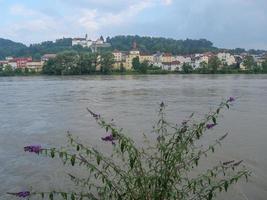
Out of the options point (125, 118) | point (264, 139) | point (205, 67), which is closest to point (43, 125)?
point (125, 118)

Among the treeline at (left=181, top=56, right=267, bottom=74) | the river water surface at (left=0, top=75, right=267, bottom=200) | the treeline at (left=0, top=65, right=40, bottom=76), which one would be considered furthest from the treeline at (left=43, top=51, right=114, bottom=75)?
the river water surface at (left=0, top=75, right=267, bottom=200)

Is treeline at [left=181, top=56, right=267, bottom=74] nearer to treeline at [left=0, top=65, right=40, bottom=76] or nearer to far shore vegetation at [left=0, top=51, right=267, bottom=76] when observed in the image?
far shore vegetation at [left=0, top=51, right=267, bottom=76]

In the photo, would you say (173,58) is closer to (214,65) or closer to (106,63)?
(214,65)

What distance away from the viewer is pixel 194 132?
Answer: 14.3ft

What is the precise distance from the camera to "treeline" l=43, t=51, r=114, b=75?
3907 inches

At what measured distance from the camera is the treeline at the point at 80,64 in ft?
326

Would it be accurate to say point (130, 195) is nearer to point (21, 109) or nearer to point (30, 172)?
point (30, 172)

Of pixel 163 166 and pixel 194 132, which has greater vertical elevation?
pixel 194 132

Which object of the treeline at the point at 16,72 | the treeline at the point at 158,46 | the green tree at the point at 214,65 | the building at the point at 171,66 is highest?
the treeline at the point at 158,46

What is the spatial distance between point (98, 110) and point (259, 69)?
84428 mm

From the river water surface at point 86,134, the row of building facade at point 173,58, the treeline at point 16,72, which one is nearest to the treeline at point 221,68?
the row of building facade at point 173,58

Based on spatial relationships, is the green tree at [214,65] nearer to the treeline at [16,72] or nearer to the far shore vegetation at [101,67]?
the far shore vegetation at [101,67]

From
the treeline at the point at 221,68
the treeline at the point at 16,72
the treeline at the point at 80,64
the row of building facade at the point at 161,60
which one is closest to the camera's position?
the treeline at the point at 80,64

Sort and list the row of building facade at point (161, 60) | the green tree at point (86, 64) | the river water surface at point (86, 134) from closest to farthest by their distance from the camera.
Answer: the river water surface at point (86, 134) < the green tree at point (86, 64) < the row of building facade at point (161, 60)
